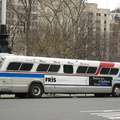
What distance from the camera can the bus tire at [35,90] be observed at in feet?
72.3

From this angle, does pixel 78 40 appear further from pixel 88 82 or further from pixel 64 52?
pixel 88 82

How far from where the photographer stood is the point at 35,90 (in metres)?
22.3

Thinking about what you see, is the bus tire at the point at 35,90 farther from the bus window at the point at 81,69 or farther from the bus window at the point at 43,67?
the bus window at the point at 81,69

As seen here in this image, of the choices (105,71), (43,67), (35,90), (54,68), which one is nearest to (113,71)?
(105,71)

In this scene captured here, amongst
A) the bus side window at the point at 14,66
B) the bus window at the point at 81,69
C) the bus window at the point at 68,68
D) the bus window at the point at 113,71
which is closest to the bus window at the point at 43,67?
the bus window at the point at 68,68

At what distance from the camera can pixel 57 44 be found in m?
33.9

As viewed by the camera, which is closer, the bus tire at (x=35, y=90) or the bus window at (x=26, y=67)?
the bus window at (x=26, y=67)

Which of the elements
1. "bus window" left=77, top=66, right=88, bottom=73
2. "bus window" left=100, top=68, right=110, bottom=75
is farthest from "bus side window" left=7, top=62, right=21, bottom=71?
"bus window" left=100, top=68, right=110, bottom=75

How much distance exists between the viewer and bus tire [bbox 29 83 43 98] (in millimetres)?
22041

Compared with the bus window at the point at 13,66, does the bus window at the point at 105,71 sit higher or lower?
lower

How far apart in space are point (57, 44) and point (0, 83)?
13.8m

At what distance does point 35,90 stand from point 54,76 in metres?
1.68

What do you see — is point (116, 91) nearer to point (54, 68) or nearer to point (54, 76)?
point (54, 76)

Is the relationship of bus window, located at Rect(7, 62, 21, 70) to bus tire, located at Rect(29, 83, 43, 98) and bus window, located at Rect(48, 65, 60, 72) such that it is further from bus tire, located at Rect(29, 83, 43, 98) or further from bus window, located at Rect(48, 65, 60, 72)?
bus window, located at Rect(48, 65, 60, 72)
